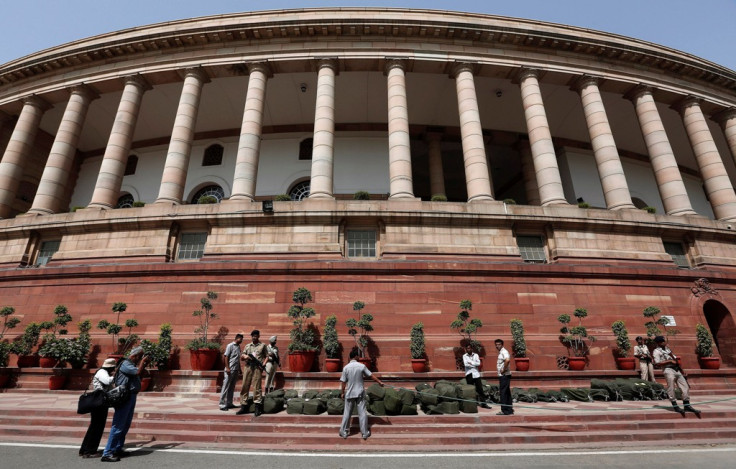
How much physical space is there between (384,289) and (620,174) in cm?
1284

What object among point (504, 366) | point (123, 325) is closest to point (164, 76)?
point (123, 325)

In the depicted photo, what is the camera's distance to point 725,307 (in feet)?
47.5

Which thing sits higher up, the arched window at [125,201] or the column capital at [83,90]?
the column capital at [83,90]

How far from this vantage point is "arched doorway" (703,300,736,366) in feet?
45.8

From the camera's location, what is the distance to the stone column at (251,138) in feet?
51.4

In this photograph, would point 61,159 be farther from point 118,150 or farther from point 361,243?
point 361,243

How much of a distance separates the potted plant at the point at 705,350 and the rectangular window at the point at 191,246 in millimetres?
18938

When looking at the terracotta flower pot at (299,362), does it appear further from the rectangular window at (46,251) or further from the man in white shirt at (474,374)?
the rectangular window at (46,251)

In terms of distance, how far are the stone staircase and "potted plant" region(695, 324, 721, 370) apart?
Answer: 17.9 ft

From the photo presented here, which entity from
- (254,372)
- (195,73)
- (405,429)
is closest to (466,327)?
(405,429)

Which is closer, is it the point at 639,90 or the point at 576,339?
the point at 576,339

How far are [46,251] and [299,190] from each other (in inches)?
509

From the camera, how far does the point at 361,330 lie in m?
12.0

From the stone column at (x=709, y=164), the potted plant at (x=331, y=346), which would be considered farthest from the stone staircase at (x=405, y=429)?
the stone column at (x=709, y=164)
